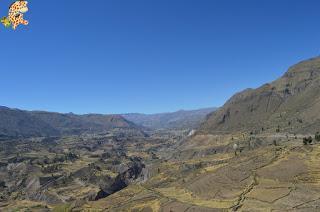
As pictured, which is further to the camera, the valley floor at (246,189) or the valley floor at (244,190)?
the valley floor at (244,190)

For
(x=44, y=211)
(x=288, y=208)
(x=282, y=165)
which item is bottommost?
(x=44, y=211)

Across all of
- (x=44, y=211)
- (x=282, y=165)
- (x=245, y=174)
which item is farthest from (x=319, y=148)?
(x=44, y=211)

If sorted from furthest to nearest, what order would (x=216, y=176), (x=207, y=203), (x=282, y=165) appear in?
(x=216, y=176)
(x=282, y=165)
(x=207, y=203)

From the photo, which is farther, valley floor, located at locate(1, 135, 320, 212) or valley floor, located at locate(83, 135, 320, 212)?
valley floor, located at locate(1, 135, 320, 212)

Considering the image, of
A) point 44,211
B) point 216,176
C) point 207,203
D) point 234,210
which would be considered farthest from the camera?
point 44,211

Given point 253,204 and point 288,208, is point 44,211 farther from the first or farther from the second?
point 288,208

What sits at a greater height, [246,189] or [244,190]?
[246,189]

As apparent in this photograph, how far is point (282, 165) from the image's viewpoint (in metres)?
150

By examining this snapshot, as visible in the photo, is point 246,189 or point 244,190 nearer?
point 244,190

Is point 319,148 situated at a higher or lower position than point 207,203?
higher

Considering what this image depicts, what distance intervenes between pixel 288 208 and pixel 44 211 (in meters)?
109

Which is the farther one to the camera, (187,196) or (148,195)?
(148,195)

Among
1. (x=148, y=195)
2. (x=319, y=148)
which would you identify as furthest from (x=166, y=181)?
(x=319, y=148)

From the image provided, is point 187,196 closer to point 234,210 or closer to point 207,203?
point 207,203
